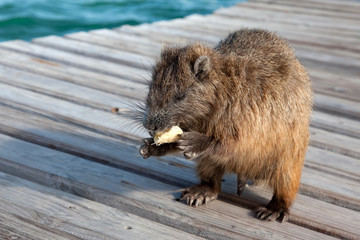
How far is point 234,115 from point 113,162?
3.43 feet

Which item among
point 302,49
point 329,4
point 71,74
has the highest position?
point 329,4

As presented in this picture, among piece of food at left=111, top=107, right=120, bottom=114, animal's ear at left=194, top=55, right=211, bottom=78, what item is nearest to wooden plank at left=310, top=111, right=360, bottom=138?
piece of food at left=111, top=107, right=120, bottom=114

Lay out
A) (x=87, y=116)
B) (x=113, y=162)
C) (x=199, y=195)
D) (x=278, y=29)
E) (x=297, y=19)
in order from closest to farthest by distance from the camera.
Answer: (x=199, y=195) → (x=113, y=162) → (x=87, y=116) → (x=278, y=29) → (x=297, y=19)

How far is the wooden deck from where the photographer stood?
9.36 ft

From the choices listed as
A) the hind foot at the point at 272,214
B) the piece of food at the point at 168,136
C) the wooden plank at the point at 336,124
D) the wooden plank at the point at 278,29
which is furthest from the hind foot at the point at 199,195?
the wooden plank at the point at 278,29

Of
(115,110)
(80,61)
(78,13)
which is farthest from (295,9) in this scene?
(78,13)

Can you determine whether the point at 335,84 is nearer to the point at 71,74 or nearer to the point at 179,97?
the point at 71,74

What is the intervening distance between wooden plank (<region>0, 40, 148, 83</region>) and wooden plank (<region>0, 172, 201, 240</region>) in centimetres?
234

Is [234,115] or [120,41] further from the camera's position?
[120,41]

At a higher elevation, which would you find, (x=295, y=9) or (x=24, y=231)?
(x=295, y=9)

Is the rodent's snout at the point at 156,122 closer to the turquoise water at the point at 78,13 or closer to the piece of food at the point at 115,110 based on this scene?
the piece of food at the point at 115,110

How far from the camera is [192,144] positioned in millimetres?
2807

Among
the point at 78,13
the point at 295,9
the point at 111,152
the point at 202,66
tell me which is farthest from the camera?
the point at 78,13

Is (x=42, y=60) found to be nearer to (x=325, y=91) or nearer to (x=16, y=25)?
(x=325, y=91)
